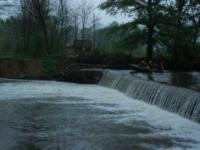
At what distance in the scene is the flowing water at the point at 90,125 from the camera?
931 centimetres

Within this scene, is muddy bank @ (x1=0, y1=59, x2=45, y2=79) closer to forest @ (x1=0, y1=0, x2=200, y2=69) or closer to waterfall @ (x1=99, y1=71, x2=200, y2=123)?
forest @ (x1=0, y1=0, x2=200, y2=69)

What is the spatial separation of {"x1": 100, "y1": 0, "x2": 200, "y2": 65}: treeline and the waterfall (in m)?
7.75

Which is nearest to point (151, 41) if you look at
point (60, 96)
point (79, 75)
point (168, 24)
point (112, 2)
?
point (168, 24)

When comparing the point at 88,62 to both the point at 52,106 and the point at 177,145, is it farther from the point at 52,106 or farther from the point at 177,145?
the point at 177,145

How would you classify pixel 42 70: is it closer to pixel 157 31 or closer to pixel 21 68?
pixel 21 68

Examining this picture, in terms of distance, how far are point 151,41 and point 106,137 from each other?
721 inches

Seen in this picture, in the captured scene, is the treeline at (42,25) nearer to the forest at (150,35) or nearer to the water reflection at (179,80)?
the forest at (150,35)

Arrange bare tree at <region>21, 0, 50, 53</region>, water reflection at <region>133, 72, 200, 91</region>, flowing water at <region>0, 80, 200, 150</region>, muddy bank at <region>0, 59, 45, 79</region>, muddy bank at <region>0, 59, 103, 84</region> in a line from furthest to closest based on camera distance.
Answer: bare tree at <region>21, 0, 50, 53</region>
muddy bank at <region>0, 59, 45, 79</region>
muddy bank at <region>0, 59, 103, 84</region>
water reflection at <region>133, 72, 200, 91</region>
flowing water at <region>0, 80, 200, 150</region>

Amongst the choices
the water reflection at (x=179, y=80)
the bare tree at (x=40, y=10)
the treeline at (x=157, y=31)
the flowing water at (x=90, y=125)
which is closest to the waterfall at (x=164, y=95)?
the flowing water at (x=90, y=125)

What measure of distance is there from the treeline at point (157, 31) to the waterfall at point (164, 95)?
7.75m

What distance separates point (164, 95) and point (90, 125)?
3.99 meters

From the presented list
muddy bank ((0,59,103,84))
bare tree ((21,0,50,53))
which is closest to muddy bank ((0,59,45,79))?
muddy bank ((0,59,103,84))

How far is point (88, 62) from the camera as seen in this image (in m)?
28.7

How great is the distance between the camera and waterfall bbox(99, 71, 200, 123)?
12.0 meters
